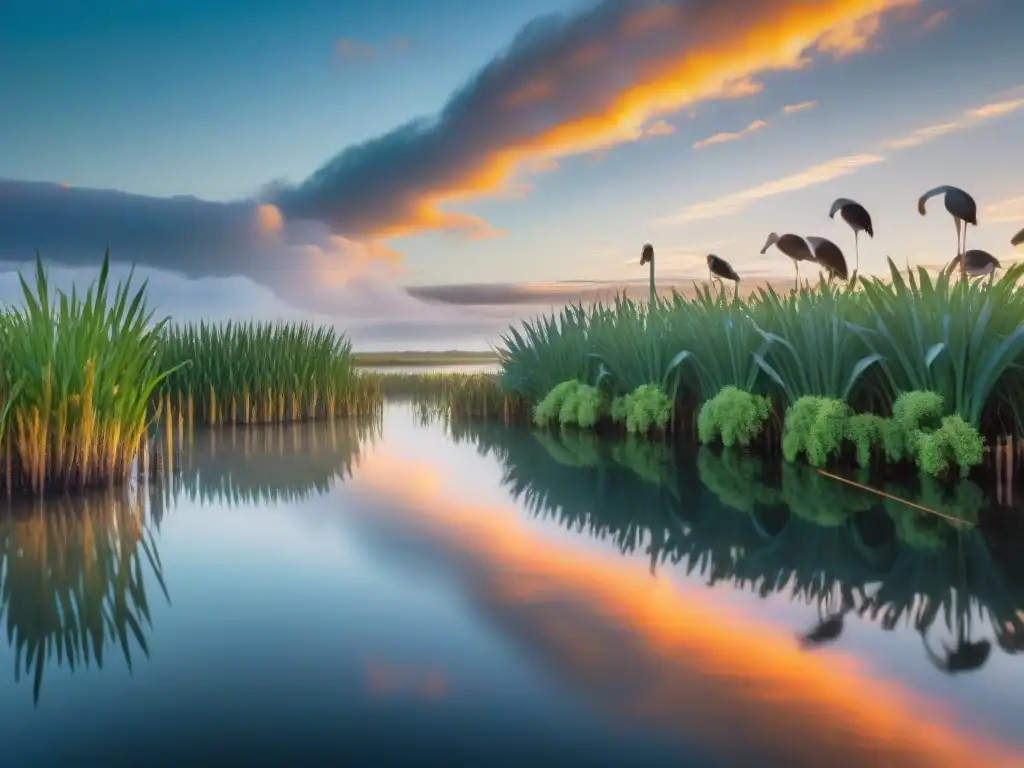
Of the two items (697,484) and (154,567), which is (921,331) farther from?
(154,567)

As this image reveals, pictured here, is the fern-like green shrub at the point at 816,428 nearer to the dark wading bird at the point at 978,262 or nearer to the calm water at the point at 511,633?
the calm water at the point at 511,633

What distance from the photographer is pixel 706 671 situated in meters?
3.53

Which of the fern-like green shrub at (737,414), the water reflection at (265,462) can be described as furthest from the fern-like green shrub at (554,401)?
the fern-like green shrub at (737,414)

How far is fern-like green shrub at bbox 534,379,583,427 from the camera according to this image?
14055mm

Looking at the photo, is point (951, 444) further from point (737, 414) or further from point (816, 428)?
point (737, 414)

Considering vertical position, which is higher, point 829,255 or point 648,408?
point 829,255

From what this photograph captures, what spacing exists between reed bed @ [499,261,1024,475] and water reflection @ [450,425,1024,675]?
513mm

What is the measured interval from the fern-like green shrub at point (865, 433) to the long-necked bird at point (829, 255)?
557 centimetres

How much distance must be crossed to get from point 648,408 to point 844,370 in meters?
3.29

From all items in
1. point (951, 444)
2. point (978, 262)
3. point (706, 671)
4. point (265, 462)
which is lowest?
point (706, 671)

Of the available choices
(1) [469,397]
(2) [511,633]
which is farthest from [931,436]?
(1) [469,397]

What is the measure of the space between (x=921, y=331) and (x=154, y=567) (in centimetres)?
696

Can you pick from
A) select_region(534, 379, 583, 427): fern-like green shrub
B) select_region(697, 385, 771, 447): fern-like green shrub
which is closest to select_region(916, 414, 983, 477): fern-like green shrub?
select_region(697, 385, 771, 447): fern-like green shrub

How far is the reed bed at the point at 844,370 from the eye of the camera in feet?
25.2
